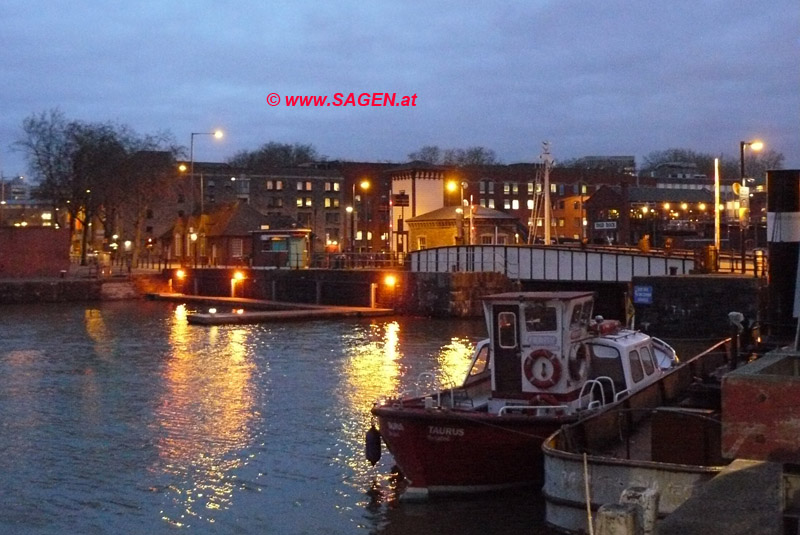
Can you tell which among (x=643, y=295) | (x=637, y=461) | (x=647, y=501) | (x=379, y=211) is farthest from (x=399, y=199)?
(x=647, y=501)

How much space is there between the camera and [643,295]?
31.2 m

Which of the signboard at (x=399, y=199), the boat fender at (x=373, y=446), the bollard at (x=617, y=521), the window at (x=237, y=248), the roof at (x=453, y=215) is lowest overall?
the boat fender at (x=373, y=446)

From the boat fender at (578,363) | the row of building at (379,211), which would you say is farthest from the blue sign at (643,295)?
the row of building at (379,211)

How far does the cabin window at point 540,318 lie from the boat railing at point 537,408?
4.83ft

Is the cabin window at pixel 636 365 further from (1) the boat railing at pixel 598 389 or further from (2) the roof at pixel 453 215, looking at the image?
(2) the roof at pixel 453 215

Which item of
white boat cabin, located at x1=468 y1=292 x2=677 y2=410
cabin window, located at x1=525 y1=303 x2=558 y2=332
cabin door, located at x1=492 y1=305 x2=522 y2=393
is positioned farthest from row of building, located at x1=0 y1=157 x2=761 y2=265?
cabin window, located at x1=525 y1=303 x2=558 y2=332

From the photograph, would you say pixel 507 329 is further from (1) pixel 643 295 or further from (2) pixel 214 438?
(1) pixel 643 295

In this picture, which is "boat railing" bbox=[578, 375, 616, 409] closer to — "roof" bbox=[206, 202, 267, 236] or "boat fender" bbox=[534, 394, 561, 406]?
"boat fender" bbox=[534, 394, 561, 406]

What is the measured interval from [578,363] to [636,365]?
1873 millimetres

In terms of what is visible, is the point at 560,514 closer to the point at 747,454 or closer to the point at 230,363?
the point at 747,454

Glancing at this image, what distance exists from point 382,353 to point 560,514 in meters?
24.7

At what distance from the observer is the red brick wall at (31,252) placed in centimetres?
7612

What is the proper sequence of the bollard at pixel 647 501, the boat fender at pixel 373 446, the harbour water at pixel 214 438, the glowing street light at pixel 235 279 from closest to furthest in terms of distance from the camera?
the bollard at pixel 647 501 → the harbour water at pixel 214 438 → the boat fender at pixel 373 446 → the glowing street light at pixel 235 279

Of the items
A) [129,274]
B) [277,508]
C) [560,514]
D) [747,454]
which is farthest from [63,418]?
[129,274]
